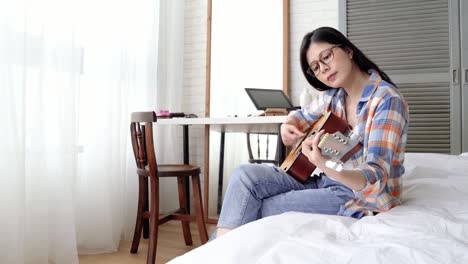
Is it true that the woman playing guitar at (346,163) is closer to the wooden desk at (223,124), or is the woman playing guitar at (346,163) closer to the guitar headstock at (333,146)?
the guitar headstock at (333,146)

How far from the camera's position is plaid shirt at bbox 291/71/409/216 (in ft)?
3.12

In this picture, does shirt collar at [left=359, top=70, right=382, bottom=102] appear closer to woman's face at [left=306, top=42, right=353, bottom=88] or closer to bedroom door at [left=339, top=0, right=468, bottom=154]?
woman's face at [left=306, top=42, right=353, bottom=88]

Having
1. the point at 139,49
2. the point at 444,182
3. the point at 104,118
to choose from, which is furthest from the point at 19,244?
the point at 444,182

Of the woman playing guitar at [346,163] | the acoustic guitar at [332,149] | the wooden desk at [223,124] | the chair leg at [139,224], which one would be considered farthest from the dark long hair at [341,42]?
the chair leg at [139,224]

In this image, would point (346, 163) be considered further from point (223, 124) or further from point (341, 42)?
point (223, 124)

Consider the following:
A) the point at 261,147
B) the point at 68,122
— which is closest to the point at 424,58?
the point at 261,147

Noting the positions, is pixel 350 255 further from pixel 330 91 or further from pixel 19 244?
pixel 19 244

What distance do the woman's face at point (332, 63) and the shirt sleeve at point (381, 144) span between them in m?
0.21

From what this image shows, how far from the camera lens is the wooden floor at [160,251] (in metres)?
2.09

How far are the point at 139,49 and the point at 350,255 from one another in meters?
2.36

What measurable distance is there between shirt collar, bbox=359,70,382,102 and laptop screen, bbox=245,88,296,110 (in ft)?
4.49

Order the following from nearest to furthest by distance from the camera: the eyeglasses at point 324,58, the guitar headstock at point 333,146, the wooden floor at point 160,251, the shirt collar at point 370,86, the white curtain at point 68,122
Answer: the guitar headstock at point 333,146
the shirt collar at point 370,86
the eyeglasses at point 324,58
the white curtain at point 68,122
the wooden floor at point 160,251

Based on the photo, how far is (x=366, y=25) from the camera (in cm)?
246

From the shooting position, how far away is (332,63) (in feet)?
3.90
